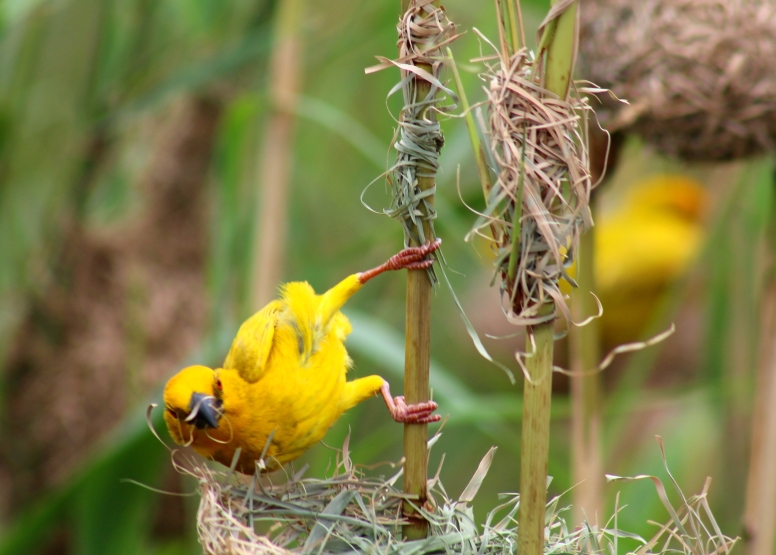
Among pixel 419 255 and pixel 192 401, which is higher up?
pixel 419 255

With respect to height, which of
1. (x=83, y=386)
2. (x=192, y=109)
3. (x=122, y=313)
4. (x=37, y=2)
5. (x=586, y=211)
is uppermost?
(x=37, y=2)

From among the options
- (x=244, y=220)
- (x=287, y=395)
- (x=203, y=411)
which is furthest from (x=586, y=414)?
(x=244, y=220)

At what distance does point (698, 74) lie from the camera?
1435 millimetres

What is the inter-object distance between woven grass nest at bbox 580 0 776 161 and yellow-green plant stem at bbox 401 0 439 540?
71 cm

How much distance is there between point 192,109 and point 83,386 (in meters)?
1.04

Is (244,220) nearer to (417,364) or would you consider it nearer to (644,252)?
(644,252)

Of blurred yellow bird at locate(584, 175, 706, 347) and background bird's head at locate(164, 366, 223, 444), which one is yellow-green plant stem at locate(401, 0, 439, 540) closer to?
background bird's head at locate(164, 366, 223, 444)

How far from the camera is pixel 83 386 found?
2.51 meters

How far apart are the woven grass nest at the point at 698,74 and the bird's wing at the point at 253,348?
0.74 m

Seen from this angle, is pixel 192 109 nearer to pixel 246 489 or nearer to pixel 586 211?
pixel 246 489

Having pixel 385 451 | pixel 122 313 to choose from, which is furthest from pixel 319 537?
pixel 385 451

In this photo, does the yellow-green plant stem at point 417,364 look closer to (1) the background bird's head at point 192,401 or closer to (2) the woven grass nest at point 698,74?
(1) the background bird's head at point 192,401

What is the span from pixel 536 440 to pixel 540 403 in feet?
0.12

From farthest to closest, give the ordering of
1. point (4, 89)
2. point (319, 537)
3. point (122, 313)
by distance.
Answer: point (122, 313)
point (4, 89)
point (319, 537)
